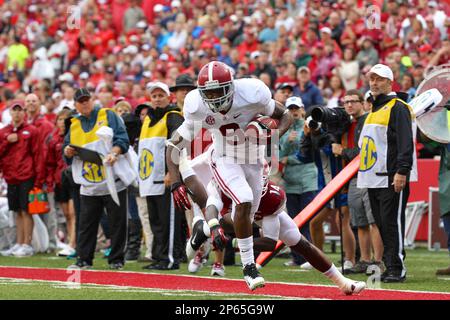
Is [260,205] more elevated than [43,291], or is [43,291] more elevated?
[260,205]

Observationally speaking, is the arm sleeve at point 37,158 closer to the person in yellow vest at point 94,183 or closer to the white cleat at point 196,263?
the person in yellow vest at point 94,183

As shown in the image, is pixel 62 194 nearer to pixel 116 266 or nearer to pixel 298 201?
pixel 116 266

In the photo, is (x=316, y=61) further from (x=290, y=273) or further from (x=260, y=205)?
(x=260, y=205)

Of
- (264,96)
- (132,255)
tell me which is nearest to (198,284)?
(264,96)

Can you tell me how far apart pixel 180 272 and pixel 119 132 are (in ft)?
5.61

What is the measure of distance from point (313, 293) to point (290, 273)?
245 centimetres

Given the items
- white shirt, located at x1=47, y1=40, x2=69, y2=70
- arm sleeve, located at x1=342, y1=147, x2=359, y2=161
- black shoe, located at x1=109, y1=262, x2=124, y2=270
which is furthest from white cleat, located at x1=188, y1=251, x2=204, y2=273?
white shirt, located at x1=47, y1=40, x2=69, y2=70

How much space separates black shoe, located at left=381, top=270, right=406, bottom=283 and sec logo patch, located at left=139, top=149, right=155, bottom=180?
3044 mm

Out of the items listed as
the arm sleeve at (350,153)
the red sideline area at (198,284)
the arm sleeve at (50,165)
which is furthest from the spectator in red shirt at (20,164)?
the arm sleeve at (350,153)

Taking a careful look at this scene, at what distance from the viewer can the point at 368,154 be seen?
9.78 m

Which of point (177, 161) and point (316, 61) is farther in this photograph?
point (316, 61)

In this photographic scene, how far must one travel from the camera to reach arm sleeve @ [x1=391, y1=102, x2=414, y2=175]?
9234 mm
